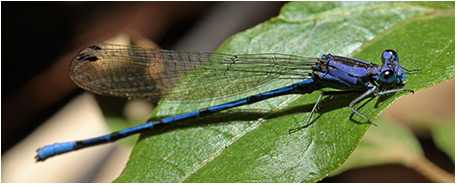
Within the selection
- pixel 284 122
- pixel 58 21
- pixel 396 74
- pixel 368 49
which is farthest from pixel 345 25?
pixel 58 21

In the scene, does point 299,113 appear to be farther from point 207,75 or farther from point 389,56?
point 207,75

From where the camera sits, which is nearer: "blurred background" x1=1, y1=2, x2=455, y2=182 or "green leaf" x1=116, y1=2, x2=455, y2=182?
"green leaf" x1=116, y1=2, x2=455, y2=182

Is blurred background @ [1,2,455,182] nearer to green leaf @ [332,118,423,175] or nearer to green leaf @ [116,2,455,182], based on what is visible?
green leaf @ [332,118,423,175]

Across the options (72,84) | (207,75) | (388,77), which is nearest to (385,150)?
(388,77)

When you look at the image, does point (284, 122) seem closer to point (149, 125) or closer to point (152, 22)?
point (149, 125)

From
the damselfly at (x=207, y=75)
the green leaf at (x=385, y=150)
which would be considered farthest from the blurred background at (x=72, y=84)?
the damselfly at (x=207, y=75)

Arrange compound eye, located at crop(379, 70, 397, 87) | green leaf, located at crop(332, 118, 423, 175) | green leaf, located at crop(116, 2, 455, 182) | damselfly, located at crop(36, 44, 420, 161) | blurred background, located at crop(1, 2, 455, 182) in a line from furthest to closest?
blurred background, located at crop(1, 2, 455, 182)
green leaf, located at crop(332, 118, 423, 175)
damselfly, located at crop(36, 44, 420, 161)
compound eye, located at crop(379, 70, 397, 87)
green leaf, located at crop(116, 2, 455, 182)

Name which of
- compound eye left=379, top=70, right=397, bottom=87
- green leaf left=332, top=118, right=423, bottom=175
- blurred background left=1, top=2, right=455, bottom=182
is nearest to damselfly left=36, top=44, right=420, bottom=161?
compound eye left=379, top=70, right=397, bottom=87
